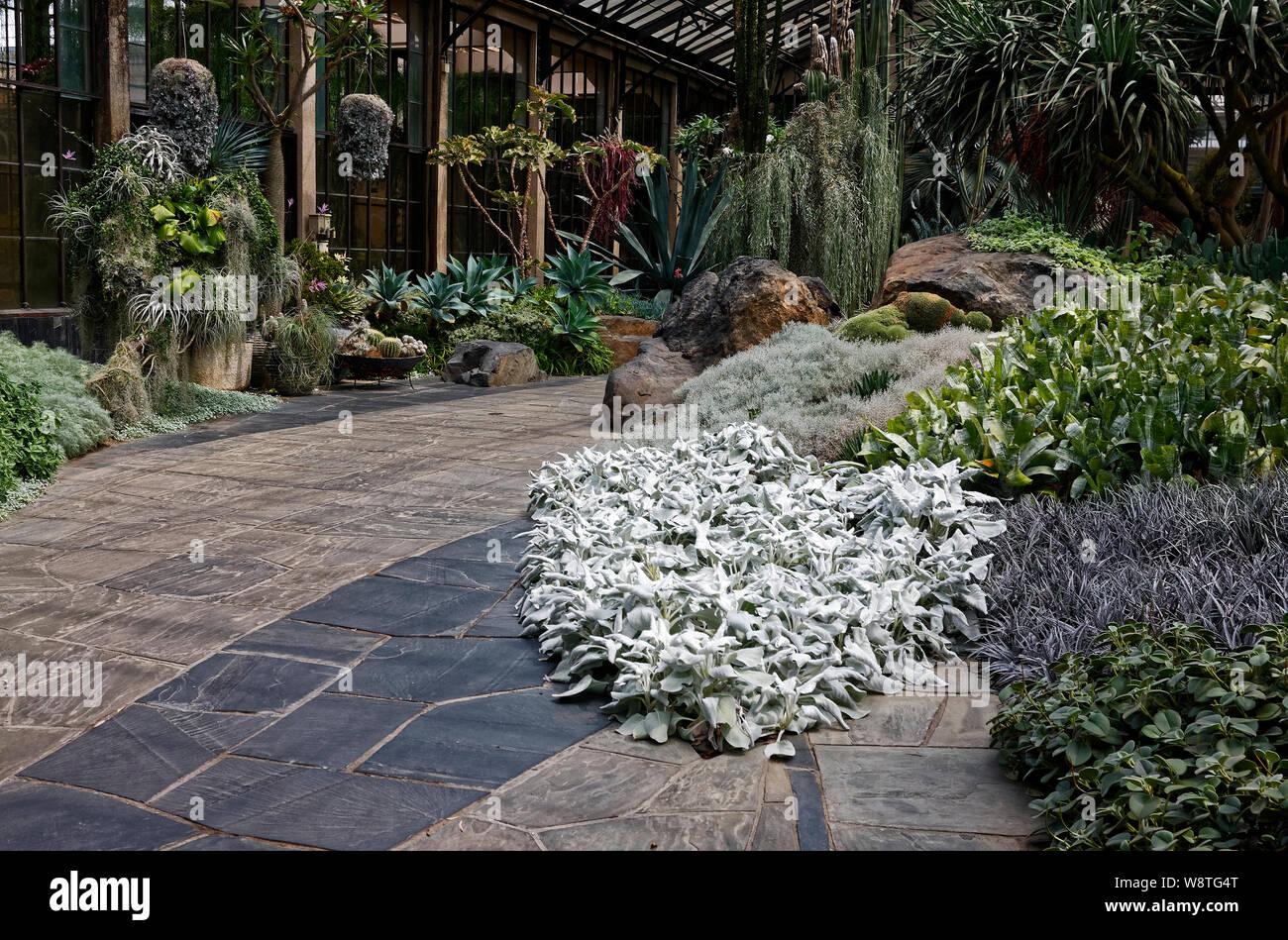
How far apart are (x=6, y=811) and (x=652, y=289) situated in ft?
37.7

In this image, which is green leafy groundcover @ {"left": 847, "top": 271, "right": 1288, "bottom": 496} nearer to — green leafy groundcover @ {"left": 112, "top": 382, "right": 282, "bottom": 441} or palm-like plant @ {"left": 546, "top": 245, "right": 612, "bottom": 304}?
green leafy groundcover @ {"left": 112, "top": 382, "right": 282, "bottom": 441}

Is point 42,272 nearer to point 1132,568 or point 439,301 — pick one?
point 439,301

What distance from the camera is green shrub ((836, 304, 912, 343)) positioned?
6.95 meters

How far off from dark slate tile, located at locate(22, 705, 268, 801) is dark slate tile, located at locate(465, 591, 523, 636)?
0.79 metres

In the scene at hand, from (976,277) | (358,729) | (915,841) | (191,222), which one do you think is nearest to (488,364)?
(191,222)

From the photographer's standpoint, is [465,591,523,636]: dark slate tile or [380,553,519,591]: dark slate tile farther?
[380,553,519,591]: dark slate tile

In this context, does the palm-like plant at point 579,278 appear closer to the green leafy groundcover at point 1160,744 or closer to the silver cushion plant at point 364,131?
the silver cushion plant at point 364,131

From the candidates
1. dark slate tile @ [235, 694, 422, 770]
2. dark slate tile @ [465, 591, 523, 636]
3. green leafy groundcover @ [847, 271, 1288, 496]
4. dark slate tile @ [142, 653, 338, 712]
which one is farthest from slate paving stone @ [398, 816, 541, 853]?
green leafy groundcover @ [847, 271, 1288, 496]

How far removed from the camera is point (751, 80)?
1070cm

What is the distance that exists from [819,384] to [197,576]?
3.30 meters

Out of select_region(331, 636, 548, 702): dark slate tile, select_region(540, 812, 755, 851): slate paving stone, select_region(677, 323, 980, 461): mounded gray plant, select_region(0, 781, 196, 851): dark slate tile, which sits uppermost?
select_region(677, 323, 980, 461): mounded gray plant

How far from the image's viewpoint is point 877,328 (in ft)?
23.0

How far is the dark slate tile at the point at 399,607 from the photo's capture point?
338 cm
